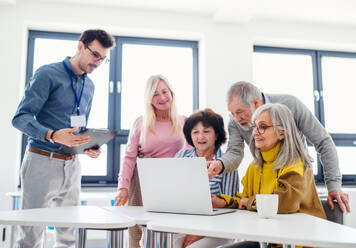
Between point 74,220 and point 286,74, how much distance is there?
404 centimetres

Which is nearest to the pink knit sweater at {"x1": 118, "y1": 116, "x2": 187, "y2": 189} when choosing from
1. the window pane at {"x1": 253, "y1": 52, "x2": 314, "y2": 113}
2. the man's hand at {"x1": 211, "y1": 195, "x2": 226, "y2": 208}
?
the man's hand at {"x1": 211, "y1": 195, "x2": 226, "y2": 208}

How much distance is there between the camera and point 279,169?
1.51 meters

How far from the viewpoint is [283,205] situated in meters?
1.39

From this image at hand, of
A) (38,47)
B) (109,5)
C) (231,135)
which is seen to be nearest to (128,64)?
(109,5)

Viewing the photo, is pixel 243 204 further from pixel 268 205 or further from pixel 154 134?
pixel 154 134

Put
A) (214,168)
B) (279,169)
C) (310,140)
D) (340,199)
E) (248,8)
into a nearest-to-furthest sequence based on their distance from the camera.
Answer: (279,169), (340,199), (214,168), (310,140), (248,8)

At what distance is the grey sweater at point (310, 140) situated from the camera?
72.4 inches

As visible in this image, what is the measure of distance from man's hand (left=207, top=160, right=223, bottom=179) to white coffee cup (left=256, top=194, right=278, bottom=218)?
449 mm

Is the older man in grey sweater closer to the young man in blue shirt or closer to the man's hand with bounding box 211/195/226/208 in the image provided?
the man's hand with bounding box 211/195/226/208

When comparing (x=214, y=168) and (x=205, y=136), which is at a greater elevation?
(x=205, y=136)

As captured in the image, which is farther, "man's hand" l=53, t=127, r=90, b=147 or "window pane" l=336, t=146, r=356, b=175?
"window pane" l=336, t=146, r=356, b=175

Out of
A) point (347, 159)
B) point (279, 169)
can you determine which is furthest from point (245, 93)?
point (347, 159)

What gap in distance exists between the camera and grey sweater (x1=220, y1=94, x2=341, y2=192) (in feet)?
6.03

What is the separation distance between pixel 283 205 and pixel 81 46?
4.94 feet
